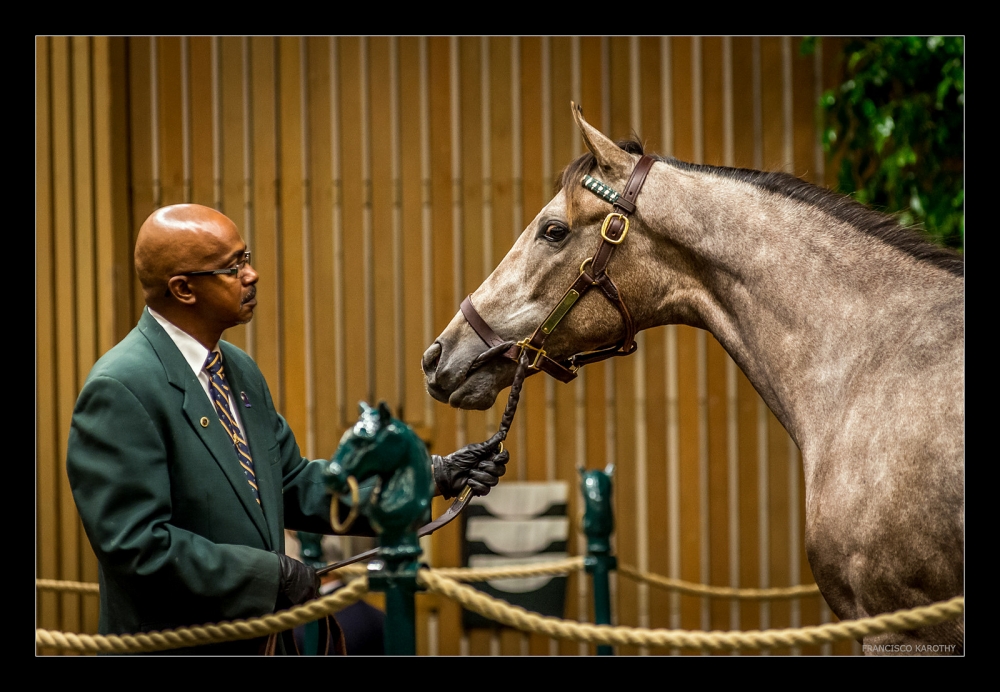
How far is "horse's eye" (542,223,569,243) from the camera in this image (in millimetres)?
1901

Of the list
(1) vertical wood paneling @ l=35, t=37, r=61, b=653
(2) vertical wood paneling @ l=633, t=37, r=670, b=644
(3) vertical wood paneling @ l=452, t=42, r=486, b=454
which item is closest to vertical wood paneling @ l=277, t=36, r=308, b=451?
(3) vertical wood paneling @ l=452, t=42, r=486, b=454

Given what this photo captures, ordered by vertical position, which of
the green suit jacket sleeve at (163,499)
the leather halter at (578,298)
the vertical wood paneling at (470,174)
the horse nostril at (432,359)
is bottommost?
A: the green suit jacket sleeve at (163,499)

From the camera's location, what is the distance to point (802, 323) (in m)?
1.70

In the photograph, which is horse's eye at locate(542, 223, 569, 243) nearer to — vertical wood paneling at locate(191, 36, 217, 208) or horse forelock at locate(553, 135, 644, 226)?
horse forelock at locate(553, 135, 644, 226)

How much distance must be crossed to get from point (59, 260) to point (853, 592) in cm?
370

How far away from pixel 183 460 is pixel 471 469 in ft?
2.17

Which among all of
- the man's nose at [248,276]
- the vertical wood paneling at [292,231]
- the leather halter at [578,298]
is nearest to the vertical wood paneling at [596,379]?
the vertical wood paneling at [292,231]

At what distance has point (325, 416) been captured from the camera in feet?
12.8

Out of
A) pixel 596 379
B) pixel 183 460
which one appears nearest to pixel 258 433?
pixel 183 460

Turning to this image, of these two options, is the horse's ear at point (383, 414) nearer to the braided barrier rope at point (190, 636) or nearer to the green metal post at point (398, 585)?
the green metal post at point (398, 585)

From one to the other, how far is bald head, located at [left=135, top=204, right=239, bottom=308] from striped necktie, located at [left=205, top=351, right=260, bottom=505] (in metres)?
0.17

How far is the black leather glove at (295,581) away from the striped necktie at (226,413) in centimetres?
17

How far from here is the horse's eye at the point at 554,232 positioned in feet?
6.24

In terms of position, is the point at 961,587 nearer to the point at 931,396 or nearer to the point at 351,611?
the point at 931,396
